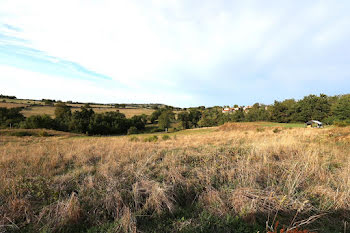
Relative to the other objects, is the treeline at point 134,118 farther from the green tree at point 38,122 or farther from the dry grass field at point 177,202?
the dry grass field at point 177,202

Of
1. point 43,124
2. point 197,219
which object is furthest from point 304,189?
point 43,124

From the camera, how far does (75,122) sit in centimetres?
6306

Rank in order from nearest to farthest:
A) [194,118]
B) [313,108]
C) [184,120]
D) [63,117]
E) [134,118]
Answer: [313,108] → [63,117] → [134,118] → [184,120] → [194,118]

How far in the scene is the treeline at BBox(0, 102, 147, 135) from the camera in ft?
180

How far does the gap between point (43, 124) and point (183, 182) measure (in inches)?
2874

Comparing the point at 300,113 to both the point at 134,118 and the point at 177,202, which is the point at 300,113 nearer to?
the point at 134,118

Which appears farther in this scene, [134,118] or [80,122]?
[134,118]

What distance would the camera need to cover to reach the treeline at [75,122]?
5500 cm

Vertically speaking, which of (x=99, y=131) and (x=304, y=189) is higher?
(x=304, y=189)

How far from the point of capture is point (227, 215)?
2.68 m

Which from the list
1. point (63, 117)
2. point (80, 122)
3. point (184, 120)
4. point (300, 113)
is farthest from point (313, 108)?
Result: point (63, 117)

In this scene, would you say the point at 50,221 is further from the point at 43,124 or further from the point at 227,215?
the point at 43,124

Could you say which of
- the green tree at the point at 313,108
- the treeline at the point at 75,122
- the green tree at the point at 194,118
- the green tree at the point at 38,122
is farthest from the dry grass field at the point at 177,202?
the green tree at the point at 194,118

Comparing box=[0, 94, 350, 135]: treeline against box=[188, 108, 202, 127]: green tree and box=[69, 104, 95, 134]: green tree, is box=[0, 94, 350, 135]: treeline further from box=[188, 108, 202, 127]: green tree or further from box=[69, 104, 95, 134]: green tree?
box=[188, 108, 202, 127]: green tree
